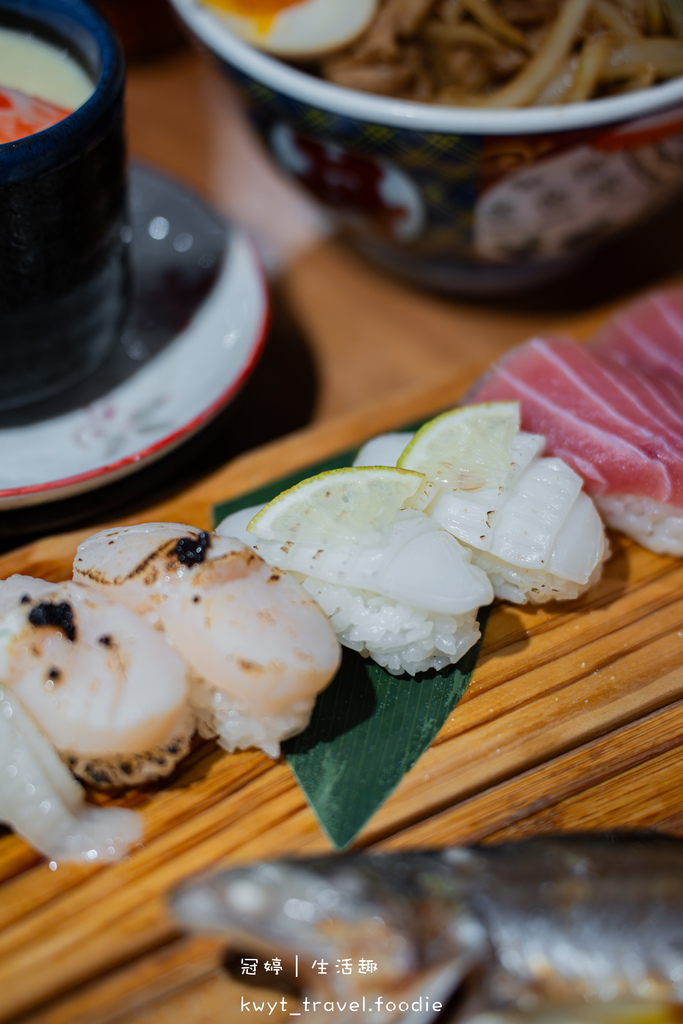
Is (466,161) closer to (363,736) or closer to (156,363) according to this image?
(156,363)

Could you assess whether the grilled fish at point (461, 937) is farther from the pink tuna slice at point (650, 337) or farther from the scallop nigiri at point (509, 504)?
the pink tuna slice at point (650, 337)

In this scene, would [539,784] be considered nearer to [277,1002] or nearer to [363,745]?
[363,745]

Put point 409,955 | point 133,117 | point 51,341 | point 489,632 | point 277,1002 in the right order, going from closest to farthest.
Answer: point 409,955 → point 277,1002 → point 489,632 → point 51,341 → point 133,117

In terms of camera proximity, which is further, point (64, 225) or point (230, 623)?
point (64, 225)

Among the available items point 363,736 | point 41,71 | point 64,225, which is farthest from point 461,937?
point 41,71

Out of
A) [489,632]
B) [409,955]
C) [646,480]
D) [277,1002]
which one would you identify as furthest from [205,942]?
[646,480]

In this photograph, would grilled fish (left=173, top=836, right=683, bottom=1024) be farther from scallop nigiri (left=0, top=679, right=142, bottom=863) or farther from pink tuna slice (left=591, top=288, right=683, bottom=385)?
pink tuna slice (left=591, top=288, right=683, bottom=385)

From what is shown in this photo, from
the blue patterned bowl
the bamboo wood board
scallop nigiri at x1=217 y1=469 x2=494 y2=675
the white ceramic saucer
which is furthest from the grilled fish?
the blue patterned bowl
